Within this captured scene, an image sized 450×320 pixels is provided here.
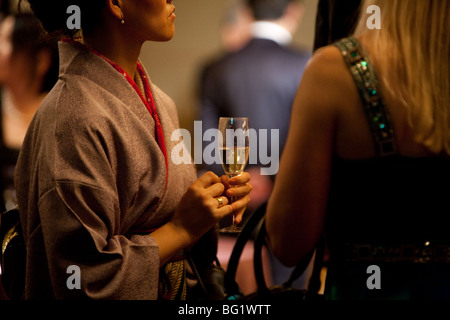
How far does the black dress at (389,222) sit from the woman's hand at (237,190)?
0.25 m

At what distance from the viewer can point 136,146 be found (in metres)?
1.21

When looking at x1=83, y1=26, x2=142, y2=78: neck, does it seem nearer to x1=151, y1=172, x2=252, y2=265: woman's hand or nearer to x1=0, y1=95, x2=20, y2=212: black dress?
x1=151, y1=172, x2=252, y2=265: woman's hand

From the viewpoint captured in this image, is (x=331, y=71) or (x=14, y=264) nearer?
(x=331, y=71)

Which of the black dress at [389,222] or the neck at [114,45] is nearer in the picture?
the black dress at [389,222]

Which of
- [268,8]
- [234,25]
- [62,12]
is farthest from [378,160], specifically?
[234,25]

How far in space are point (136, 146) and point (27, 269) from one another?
36 cm

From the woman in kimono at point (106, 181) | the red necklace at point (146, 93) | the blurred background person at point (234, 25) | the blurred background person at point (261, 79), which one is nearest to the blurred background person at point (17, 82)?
the blurred background person at point (261, 79)

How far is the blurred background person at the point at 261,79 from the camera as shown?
338 cm

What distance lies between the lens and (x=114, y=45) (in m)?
1.27

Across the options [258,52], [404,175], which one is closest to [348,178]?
[404,175]

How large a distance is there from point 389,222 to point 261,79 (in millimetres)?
2359

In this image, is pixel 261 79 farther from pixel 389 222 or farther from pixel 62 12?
pixel 389 222

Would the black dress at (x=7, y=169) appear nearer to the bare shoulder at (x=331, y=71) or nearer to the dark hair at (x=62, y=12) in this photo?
the dark hair at (x=62, y=12)
